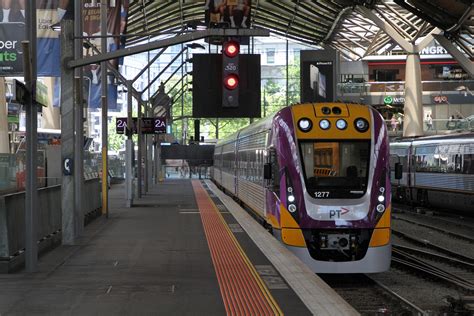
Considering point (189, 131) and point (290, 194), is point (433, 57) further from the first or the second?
point (290, 194)

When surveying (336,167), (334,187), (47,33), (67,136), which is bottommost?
(334,187)

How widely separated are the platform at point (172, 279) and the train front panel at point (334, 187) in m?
0.67

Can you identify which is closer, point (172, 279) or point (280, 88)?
point (172, 279)

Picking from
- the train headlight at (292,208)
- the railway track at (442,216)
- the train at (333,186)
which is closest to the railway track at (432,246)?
the railway track at (442,216)

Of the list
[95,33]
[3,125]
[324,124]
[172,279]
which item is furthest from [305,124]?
[3,125]

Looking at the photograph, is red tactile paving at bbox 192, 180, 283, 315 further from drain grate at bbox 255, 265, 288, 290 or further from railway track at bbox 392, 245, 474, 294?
railway track at bbox 392, 245, 474, 294

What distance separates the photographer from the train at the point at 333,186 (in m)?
11.1

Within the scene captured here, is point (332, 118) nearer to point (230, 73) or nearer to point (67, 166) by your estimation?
point (230, 73)

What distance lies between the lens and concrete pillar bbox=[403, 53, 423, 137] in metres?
49.4

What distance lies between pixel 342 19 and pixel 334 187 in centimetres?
5076

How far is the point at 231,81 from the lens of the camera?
39.3 feet

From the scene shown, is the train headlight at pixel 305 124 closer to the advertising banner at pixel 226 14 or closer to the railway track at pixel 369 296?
the advertising banner at pixel 226 14

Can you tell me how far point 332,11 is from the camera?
2261 inches

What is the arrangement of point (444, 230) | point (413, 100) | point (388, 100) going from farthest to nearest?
point (388, 100)
point (413, 100)
point (444, 230)
